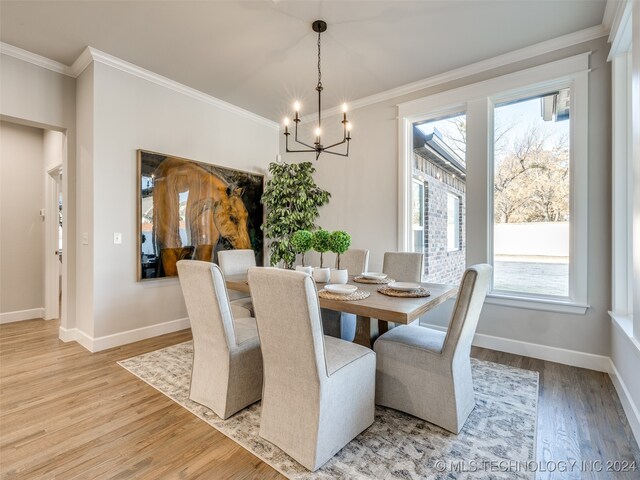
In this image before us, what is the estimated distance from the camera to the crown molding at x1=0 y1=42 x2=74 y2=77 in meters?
2.86

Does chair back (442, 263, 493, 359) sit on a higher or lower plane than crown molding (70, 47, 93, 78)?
lower

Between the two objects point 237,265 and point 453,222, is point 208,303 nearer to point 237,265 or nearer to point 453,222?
point 237,265

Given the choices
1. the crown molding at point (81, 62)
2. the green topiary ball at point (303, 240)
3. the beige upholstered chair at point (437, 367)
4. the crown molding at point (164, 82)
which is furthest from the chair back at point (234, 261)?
the crown molding at point (81, 62)

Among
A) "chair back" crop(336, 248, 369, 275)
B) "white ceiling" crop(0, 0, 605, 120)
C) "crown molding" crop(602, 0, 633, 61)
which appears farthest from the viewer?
"chair back" crop(336, 248, 369, 275)

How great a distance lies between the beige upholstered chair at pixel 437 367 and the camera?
5.66ft

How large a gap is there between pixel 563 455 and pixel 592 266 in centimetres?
174

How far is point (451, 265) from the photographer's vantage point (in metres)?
3.66

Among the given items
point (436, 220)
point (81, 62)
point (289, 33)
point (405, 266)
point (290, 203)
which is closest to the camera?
point (289, 33)

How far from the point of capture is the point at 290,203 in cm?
433

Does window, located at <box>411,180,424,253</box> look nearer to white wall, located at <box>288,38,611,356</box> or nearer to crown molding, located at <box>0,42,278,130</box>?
white wall, located at <box>288,38,611,356</box>

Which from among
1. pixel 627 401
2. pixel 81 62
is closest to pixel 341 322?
pixel 627 401

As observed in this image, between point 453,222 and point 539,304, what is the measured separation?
119 cm

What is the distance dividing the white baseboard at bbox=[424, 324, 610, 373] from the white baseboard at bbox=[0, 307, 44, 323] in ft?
18.3

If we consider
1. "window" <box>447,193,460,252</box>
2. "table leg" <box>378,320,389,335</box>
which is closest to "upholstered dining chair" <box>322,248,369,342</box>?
"table leg" <box>378,320,389,335</box>
